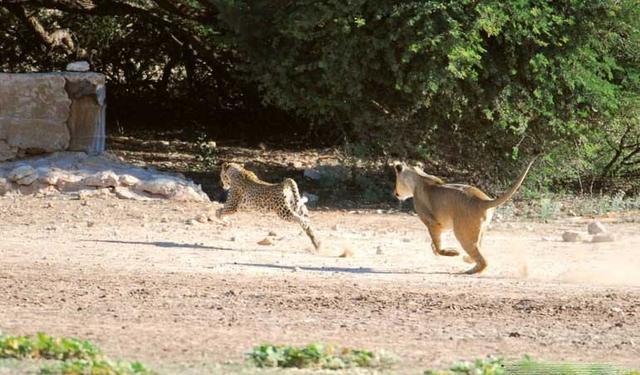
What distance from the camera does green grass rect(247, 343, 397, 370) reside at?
28.2 ft

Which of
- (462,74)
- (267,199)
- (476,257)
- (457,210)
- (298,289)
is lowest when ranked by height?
(298,289)

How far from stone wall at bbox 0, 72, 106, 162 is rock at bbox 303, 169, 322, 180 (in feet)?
11.8

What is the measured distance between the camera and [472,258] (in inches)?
509

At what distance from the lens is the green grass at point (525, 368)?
8.27 meters

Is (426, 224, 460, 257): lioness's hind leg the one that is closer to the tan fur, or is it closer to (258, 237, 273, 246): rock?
the tan fur

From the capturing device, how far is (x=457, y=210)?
12.9 m

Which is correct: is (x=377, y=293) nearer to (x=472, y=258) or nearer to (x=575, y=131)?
(x=472, y=258)

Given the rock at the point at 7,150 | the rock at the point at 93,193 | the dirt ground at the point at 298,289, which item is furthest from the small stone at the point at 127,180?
the rock at the point at 7,150

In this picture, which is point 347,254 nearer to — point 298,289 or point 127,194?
point 298,289

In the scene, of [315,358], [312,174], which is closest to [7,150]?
[312,174]

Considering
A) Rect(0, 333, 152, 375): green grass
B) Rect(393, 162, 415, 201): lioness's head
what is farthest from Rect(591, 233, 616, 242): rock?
Rect(0, 333, 152, 375): green grass

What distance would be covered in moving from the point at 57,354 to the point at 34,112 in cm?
1138

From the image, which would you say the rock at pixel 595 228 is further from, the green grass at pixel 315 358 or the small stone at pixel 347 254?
the green grass at pixel 315 358

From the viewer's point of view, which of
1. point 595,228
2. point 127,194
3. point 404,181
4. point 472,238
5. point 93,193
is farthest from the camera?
point 127,194
